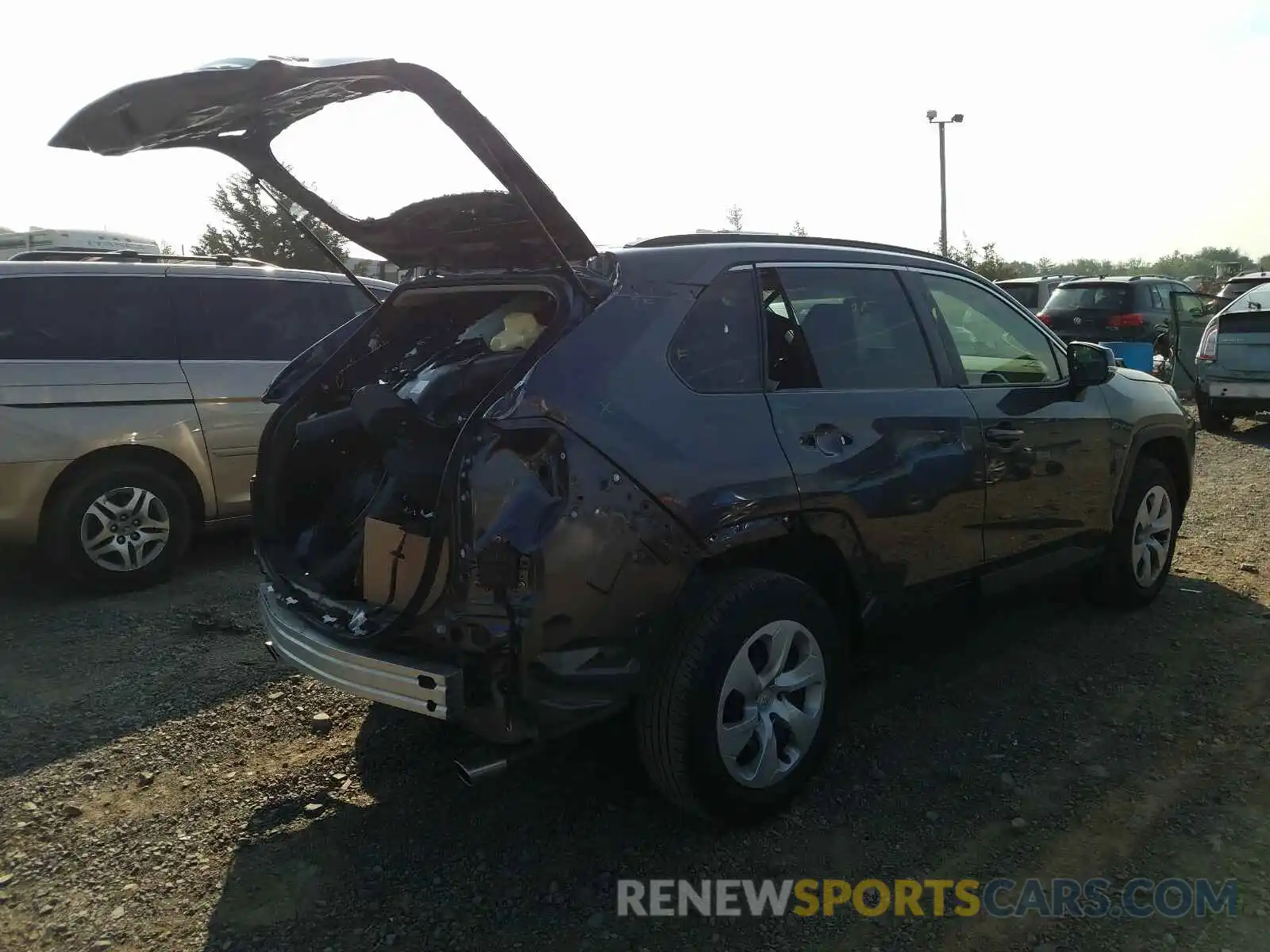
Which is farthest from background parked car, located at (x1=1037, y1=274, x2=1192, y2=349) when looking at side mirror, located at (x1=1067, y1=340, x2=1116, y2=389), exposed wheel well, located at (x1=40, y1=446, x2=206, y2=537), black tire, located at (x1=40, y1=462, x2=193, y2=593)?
black tire, located at (x1=40, y1=462, x2=193, y2=593)

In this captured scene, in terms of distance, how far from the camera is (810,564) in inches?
127

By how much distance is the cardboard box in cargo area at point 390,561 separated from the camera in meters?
2.92

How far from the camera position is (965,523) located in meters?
3.66

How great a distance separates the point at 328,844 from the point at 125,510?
309 centimetres

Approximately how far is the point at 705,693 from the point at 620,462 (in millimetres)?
730

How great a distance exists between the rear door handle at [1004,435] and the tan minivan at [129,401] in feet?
11.0

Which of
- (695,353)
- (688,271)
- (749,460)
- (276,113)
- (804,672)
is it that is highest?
(276,113)

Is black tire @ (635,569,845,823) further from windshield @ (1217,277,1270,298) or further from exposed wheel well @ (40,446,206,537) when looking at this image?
windshield @ (1217,277,1270,298)

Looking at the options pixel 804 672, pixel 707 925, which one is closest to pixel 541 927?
pixel 707 925

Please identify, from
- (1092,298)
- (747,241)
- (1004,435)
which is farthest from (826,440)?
(1092,298)

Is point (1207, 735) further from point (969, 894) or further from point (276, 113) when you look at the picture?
point (276, 113)

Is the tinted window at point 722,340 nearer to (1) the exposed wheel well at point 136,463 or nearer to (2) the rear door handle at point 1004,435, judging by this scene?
(2) the rear door handle at point 1004,435

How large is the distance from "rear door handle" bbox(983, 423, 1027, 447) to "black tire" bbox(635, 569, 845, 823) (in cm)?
125

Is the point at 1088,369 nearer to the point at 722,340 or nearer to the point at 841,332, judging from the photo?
the point at 841,332
